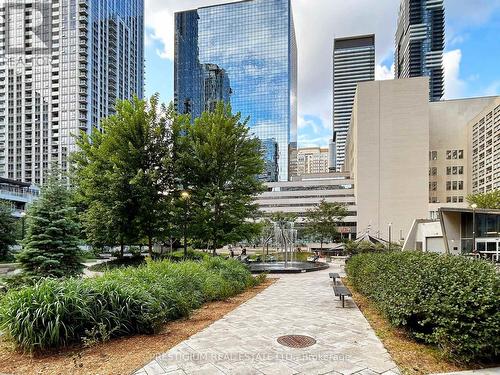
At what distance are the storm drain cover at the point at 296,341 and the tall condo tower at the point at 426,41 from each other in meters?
185

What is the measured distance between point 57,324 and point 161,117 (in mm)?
15106

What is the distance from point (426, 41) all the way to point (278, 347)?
197 m

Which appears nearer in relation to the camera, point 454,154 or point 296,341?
point 296,341

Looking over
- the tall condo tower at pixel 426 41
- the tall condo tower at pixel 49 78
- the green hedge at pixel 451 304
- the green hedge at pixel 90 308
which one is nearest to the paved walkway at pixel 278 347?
the green hedge at pixel 451 304

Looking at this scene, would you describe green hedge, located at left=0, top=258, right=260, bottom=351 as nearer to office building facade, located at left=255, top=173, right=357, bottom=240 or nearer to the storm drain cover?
the storm drain cover

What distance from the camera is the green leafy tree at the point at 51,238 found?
451 inches

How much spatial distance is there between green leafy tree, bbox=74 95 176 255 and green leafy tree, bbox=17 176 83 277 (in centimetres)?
442

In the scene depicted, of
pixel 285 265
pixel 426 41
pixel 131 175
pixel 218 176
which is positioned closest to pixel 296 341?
pixel 218 176

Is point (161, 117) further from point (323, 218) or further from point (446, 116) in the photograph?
point (446, 116)

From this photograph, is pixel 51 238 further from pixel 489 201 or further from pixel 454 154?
pixel 454 154

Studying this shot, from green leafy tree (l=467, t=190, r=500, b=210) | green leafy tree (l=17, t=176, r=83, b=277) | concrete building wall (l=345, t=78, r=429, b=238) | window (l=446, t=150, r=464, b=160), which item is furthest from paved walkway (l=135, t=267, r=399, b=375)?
window (l=446, t=150, r=464, b=160)

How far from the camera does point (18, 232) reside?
27734 mm

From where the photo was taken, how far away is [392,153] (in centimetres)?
6631

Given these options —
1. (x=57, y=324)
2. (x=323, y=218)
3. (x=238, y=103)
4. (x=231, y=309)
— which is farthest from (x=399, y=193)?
(x=238, y=103)
